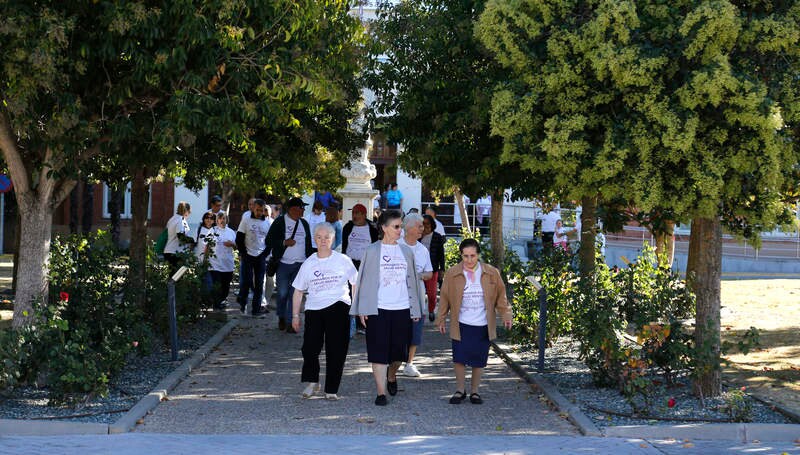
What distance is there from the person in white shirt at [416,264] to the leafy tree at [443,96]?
1672 mm

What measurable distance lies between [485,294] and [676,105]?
7.72 ft

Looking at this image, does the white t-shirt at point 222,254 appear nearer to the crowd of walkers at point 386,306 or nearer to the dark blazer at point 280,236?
the dark blazer at point 280,236

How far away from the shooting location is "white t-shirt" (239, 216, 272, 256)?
15648 millimetres

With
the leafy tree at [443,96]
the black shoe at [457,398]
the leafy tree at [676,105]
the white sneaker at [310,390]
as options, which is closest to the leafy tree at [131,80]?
the leafy tree at [676,105]

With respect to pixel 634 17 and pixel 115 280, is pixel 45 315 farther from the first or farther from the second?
pixel 634 17

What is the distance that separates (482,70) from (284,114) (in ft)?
12.8

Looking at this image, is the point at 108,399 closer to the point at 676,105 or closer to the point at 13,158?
the point at 13,158

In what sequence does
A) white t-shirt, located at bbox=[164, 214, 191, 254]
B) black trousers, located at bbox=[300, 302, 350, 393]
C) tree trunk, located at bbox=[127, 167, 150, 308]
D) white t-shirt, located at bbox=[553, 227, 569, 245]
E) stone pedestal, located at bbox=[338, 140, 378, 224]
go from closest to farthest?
black trousers, located at bbox=[300, 302, 350, 393]
tree trunk, located at bbox=[127, 167, 150, 308]
white t-shirt, located at bbox=[164, 214, 191, 254]
stone pedestal, located at bbox=[338, 140, 378, 224]
white t-shirt, located at bbox=[553, 227, 569, 245]

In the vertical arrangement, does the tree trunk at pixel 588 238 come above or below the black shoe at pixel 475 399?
above

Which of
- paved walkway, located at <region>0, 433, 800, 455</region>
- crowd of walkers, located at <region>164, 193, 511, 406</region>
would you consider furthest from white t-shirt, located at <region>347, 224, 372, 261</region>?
paved walkway, located at <region>0, 433, 800, 455</region>

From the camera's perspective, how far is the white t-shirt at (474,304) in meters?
9.16

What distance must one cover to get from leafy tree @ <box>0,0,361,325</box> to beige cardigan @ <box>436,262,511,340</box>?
2137 mm

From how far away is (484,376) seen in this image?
35.6ft

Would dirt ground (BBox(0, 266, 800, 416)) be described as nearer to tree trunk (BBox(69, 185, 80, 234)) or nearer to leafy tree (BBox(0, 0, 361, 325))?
tree trunk (BBox(69, 185, 80, 234))
